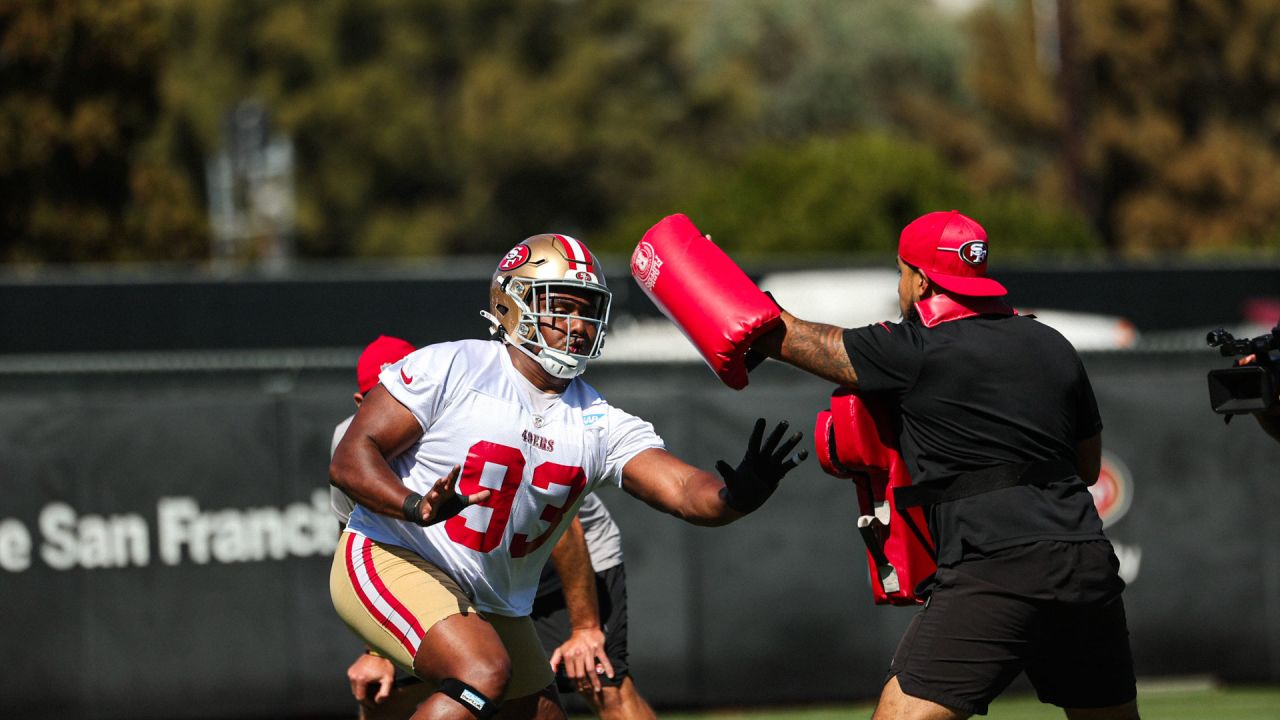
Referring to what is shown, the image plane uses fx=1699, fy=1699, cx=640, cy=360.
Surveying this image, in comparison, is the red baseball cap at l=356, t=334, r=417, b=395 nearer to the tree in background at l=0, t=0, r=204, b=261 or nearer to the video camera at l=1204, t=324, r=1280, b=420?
the video camera at l=1204, t=324, r=1280, b=420

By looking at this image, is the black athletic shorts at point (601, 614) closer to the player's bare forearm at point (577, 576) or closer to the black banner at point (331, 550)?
the player's bare forearm at point (577, 576)

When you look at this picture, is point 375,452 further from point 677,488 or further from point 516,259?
point 677,488

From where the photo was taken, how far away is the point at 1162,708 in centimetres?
970

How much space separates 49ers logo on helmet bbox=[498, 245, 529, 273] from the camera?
530 cm

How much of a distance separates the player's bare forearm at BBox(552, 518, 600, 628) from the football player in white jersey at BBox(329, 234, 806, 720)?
640 mm

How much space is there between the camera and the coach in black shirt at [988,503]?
4.95 meters

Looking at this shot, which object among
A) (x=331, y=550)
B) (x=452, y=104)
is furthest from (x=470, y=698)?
(x=452, y=104)

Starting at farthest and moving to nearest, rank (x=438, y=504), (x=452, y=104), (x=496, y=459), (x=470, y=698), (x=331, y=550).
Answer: (x=452, y=104)
(x=331, y=550)
(x=496, y=459)
(x=470, y=698)
(x=438, y=504)

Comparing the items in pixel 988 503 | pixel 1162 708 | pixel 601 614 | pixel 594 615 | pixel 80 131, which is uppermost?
pixel 80 131

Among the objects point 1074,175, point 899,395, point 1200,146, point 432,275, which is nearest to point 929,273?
point 899,395

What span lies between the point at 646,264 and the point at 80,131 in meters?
25.3

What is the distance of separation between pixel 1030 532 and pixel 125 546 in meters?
6.08

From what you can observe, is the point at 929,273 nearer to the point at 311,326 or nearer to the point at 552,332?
the point at 552,332

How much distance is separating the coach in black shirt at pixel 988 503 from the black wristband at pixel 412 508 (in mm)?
1183
